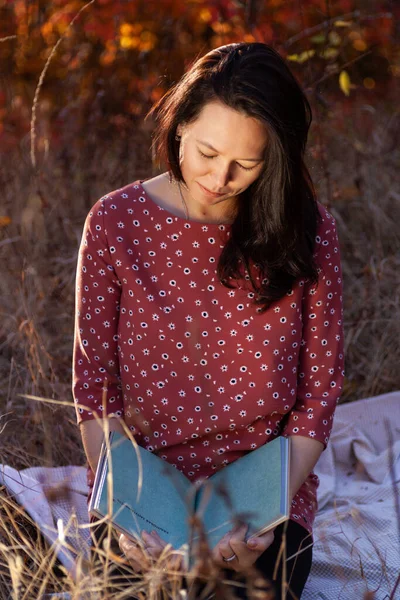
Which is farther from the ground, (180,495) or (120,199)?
(120,199)

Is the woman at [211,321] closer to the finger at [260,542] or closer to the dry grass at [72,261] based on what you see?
the finger at [260,542]

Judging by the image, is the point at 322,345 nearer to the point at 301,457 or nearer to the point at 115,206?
the point at 301,457

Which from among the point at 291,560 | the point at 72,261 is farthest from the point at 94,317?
the point at 72,261

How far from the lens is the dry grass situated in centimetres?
276

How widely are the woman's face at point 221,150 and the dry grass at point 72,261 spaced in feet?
3.29

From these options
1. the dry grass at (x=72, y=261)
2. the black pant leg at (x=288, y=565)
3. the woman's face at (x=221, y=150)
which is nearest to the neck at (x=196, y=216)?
the woman's face at (x=221, y=150)

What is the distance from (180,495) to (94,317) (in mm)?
448

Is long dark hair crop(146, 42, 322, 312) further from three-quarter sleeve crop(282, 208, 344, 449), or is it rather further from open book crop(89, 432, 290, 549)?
open book crop(89, 432, 290, 549)

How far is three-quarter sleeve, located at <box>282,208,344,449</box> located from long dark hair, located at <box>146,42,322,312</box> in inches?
1.5

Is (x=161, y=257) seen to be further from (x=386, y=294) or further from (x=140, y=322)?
(x=386, y=294)

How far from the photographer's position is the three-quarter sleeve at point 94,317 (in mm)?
1915

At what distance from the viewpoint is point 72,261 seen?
139 inches

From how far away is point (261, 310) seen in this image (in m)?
1.90

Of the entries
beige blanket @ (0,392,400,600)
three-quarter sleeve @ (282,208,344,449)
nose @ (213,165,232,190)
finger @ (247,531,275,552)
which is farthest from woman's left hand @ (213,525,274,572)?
nose @ (213,165,232,190)
